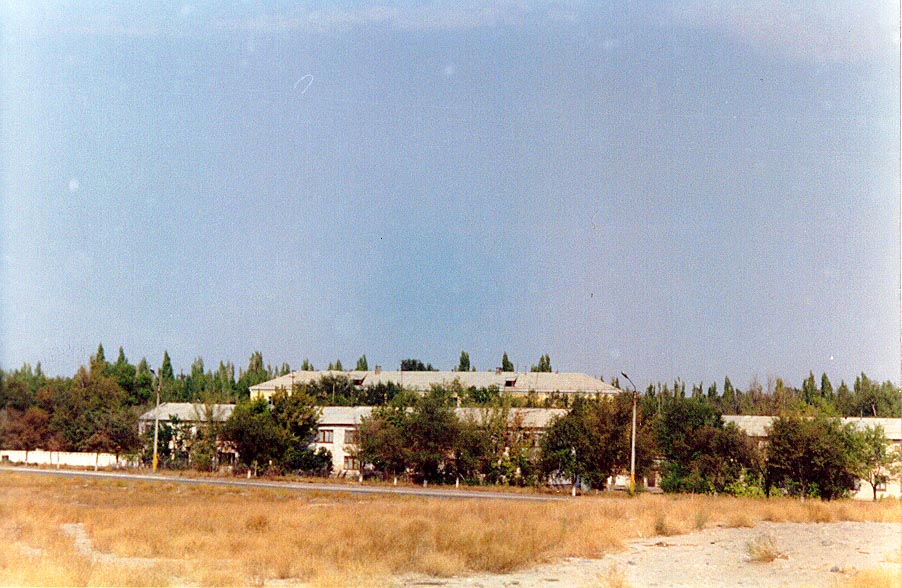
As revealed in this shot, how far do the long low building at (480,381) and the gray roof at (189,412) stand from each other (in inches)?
658

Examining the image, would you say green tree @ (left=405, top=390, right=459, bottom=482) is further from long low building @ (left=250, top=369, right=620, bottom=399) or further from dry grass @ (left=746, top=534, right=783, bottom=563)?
dry grass @ (left=746, top=534, right=783, bottom=563)

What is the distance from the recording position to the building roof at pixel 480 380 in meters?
89.6

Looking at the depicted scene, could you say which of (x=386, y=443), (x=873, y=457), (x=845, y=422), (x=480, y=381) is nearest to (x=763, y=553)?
(x=873, y=457)

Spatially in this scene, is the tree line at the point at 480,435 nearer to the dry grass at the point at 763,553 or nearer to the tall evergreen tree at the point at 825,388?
the tall evergreen tree at the point at 825,388

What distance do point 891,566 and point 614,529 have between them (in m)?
8.29

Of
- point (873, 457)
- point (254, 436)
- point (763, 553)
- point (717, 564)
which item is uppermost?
point (254, 436)

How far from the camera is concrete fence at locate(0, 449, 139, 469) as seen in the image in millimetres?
66750

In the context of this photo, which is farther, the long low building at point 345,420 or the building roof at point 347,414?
the building roof at point 347,414

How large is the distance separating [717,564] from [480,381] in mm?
73916

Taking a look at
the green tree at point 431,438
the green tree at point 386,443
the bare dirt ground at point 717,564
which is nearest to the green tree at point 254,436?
the green tree at point 386,443

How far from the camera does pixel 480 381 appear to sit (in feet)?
307

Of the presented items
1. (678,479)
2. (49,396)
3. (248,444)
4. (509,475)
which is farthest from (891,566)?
(49,396)

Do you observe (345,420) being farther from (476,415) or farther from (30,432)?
(30,432)

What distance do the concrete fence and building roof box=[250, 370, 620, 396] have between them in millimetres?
22923
